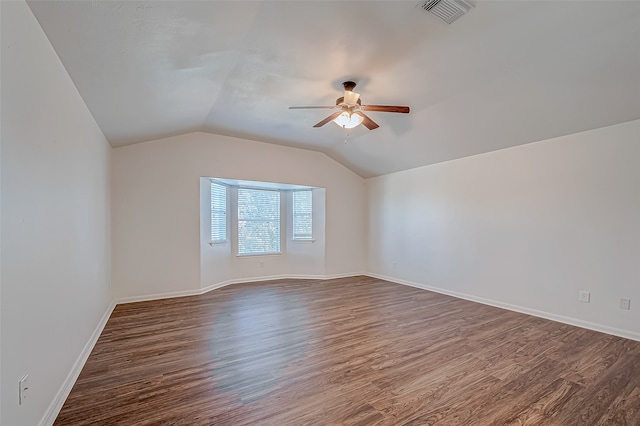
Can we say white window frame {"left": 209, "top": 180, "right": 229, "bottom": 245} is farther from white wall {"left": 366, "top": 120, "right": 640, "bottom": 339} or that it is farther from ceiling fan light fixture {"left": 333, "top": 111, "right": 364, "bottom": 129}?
white wall {"left": 366, "top": 120, "right": 640, "bottom": 339}

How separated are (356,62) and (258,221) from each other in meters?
4.26

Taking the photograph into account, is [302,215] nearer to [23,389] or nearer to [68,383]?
[68,383]

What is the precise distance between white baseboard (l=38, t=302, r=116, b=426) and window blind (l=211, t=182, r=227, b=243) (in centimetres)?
246

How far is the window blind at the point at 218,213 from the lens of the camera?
17.9ft

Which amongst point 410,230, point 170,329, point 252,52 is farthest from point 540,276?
point 170,329

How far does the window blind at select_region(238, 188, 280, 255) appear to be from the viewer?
6.13 metres

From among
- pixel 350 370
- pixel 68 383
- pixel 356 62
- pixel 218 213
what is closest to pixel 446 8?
pixel 356 62

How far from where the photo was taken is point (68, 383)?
212 cm

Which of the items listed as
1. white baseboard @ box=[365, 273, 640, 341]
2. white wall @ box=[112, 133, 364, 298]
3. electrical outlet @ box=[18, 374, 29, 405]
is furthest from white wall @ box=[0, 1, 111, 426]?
white baseboard @ box=[365, 273, 640, 341]

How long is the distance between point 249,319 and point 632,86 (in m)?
4.83

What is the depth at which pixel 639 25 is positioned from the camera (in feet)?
7.20

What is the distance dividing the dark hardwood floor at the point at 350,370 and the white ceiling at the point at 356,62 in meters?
2.42

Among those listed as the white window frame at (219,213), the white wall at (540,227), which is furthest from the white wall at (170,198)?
the white wall at (540,227)

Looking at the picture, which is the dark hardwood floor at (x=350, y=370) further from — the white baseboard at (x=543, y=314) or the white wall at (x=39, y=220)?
the white wall at (x=39, y=220)
